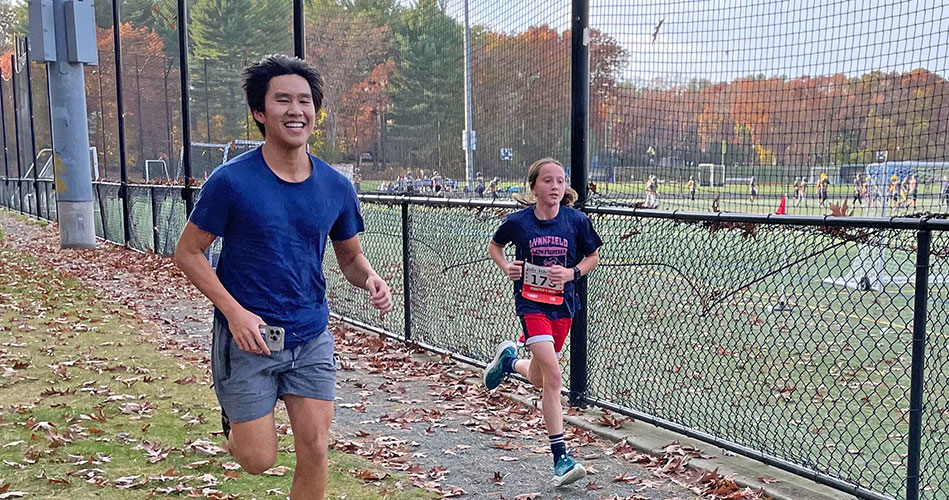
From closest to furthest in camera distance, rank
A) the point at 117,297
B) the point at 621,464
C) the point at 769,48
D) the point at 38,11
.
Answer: the point at 621,464 → the point at 769,48 → the point at 117,297 → the point at 38,11

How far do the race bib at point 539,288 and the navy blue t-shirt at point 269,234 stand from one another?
5.82 feet

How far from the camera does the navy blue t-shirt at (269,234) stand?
11.1 feet

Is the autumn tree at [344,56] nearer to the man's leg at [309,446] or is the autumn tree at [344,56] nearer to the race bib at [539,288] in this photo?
the race bib at [539,288]

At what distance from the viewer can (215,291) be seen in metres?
3.38

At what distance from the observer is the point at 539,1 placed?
24.5 feet

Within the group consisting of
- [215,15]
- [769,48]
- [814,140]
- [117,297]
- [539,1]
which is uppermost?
[215,15]

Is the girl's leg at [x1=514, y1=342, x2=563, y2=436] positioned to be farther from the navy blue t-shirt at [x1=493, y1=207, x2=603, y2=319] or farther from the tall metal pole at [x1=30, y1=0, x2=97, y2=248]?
the tall metal pole at [x1=30, y1=0, x2=97, y2=248]

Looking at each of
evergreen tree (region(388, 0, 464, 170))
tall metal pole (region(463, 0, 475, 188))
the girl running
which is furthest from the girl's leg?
evergreen tree (region(388, 0, 464, 170))

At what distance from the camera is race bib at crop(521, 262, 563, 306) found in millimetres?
5109

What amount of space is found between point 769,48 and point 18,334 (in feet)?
25.9

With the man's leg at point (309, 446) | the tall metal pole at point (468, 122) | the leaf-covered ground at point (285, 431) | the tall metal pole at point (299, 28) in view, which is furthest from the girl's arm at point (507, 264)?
the tall metal pole at point (299, 28)

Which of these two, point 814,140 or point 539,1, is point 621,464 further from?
point 539,1

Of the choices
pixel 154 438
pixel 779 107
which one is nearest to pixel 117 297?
pixel 154 438

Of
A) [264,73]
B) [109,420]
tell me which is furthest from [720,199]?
[109,420]
